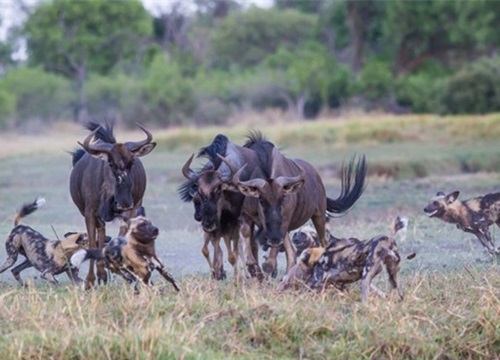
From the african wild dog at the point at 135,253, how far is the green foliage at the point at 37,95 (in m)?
42.8

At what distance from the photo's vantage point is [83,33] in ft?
187

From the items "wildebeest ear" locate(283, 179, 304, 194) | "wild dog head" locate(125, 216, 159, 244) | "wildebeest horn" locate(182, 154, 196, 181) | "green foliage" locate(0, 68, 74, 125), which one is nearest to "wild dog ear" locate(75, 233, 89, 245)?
"wildebeest horn" locate(182, 154, 196, 181)

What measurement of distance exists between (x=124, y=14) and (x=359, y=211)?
4087 cm

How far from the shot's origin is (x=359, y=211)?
64.2ft

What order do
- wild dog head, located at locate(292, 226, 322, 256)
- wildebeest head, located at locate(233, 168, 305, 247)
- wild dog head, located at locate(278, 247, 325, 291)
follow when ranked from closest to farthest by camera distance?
wild dog head, located at locate(278, 247, 325, 291)
wildebeest head, located at locate(233, 168, 305, 247)
wild dog head, located at locate(292, 226, 322, 256)

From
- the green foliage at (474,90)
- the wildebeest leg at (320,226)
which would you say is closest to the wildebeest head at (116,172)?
the wildebeest leg at (320,226)

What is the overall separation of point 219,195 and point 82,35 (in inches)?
1862

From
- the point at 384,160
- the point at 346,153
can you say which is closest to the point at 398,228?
the point at 384,160

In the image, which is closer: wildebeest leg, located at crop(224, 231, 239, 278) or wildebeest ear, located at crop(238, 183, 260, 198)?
wildebeest ear, located at crop(238, 183, 260, 198)

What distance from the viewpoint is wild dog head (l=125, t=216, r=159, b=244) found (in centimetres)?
960

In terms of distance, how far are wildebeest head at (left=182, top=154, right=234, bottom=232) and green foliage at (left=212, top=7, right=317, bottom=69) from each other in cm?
5394

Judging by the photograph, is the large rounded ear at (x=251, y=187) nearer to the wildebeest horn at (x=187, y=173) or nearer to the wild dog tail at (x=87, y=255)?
the wildebeest horn at (x=187, y=173)

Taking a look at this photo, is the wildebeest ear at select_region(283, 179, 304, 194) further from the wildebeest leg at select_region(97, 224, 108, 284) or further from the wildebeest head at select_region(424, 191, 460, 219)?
the wildebeest head at select_region(424, 191, 460, 219)

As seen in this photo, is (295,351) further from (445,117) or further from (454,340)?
(445,117)
